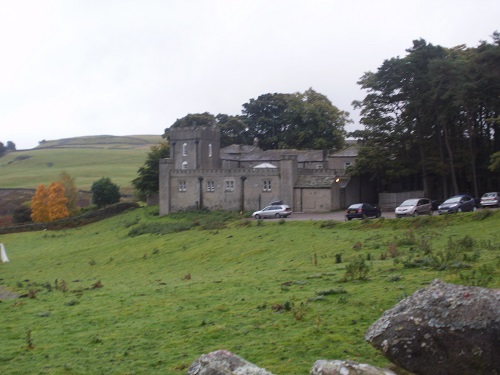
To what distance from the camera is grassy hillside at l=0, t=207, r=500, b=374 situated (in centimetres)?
1549

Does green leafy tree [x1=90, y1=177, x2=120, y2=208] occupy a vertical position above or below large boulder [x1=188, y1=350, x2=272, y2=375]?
above

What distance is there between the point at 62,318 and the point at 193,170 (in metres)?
55.6

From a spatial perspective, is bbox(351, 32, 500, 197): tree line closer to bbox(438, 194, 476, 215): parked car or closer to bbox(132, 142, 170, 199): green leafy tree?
bbox(438, 194, 476, 215): parked car

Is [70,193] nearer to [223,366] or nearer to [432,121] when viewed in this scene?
[432,121]

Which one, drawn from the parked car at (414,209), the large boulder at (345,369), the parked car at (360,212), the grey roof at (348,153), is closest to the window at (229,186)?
the grey roof at (348,153)

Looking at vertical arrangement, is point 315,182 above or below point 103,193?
above

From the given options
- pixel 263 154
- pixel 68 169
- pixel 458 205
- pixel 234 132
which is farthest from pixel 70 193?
pixel 68 169

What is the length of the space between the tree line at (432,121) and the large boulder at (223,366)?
53.3 metres

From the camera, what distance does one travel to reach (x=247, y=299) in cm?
2102

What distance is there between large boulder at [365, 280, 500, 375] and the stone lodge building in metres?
56.7

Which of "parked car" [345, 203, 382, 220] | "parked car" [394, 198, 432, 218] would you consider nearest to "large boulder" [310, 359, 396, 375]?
"parked car" [394, 198, 432, 218]

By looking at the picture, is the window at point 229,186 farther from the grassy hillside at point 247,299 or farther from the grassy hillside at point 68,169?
the grassy hillside at point 68,169

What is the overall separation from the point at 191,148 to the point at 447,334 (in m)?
76.3

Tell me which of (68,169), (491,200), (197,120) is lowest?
(491,200)
